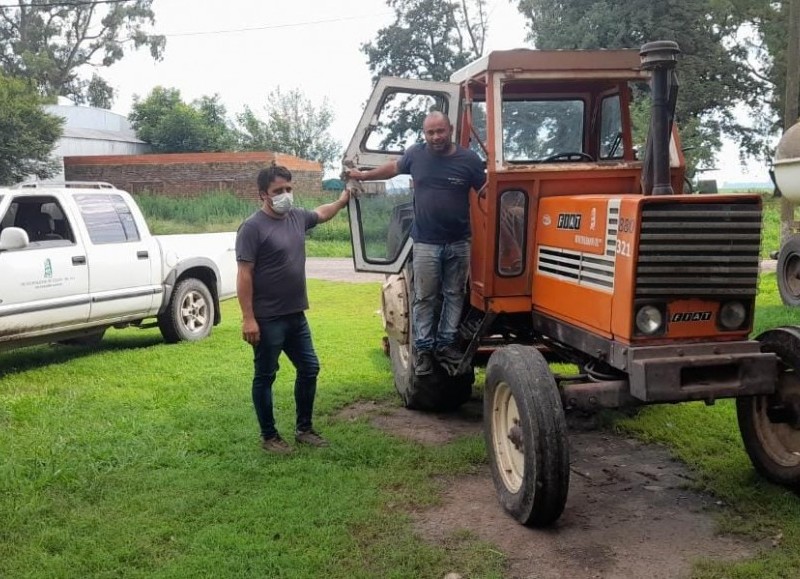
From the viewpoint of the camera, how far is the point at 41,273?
7734 mm

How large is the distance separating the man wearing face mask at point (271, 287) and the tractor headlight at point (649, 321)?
228 centimetres

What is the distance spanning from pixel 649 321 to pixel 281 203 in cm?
248

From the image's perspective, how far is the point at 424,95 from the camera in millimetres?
5934

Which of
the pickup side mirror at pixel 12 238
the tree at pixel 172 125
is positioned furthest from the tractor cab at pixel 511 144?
the tree at pixel 172 125

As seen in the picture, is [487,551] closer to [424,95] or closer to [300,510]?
[300,510]

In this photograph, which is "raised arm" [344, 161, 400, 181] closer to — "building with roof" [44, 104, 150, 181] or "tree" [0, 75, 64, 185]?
"tree" [0, 75, 64, 185]

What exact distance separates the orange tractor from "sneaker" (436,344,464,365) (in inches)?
3.9

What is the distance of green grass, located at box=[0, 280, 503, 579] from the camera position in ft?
13.0

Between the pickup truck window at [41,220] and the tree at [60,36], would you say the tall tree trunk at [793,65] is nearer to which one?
the pickup truck window at [41,220]

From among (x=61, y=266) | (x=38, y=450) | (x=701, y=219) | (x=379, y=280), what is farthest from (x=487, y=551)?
(x=379, y=280)

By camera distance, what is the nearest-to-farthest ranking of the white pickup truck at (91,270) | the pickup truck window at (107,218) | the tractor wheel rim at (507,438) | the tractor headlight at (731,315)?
the tractor headlight at (731,315), the tractor wheel rim at (507,438), the white pickup truck at (91,270), the pickup truck window at (107,218)

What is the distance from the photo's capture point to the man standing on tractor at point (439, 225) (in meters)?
5.48

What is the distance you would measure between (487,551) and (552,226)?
1947mm

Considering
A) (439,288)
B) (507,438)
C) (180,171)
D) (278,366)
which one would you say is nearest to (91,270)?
(278,366)
